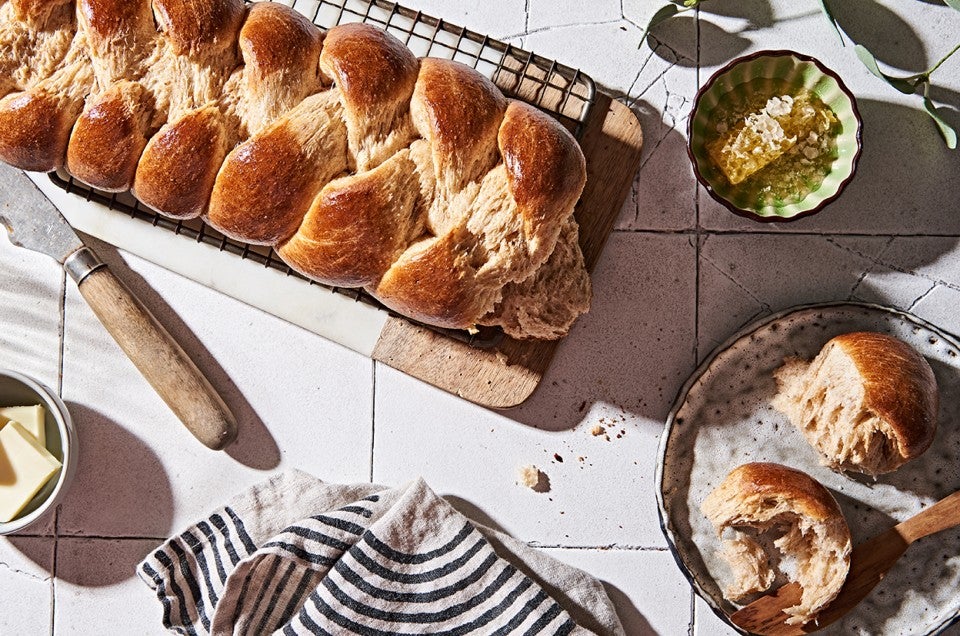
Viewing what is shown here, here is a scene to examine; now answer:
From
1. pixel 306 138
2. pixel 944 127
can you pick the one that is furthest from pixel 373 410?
pixel 944 127

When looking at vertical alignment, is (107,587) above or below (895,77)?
below

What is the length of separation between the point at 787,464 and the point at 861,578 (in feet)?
0.74

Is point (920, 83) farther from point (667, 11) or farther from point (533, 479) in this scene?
point (533, 479)

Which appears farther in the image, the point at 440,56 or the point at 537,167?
the point at 440,56

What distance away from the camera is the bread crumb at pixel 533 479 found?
155cm

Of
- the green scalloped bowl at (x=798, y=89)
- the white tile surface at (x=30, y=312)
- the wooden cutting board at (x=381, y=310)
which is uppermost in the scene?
the green scalloped bowl at (x=798, y=89)

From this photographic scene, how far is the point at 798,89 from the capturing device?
144 cm

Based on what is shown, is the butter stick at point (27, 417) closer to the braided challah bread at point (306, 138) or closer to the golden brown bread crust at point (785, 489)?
the braided challah bread at point (306, 138)

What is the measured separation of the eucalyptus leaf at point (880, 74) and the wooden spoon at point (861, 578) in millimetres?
708

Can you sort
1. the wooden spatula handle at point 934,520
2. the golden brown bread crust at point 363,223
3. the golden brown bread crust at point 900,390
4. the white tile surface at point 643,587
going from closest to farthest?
the golden brown bread crust at point 363,223, the golden brown bread crust at point 900,390, the wooden spatula handle at point 934,520, the white tile surface at point 643,587

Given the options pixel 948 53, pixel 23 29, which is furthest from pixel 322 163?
pixel 948 53

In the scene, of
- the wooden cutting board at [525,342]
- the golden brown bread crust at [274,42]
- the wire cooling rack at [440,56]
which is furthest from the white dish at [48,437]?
the golden brown bread crust at [274,42]

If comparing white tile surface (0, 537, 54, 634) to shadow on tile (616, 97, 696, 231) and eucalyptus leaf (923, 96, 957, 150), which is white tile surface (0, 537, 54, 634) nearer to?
shadow on tile (616, 97, 696, 231)

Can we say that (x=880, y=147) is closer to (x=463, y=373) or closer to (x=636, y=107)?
(x=636, y=107)
